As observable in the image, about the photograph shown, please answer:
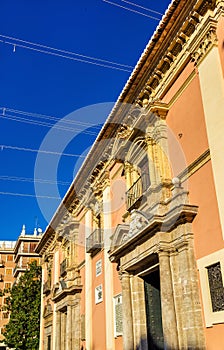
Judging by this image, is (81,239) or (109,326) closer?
(109,326)

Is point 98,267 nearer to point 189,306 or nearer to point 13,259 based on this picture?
point 189,306

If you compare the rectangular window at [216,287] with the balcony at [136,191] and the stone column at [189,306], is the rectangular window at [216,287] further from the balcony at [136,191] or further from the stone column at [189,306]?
the balcony at [136,191]

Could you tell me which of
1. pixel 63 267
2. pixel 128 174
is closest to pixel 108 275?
pixel 128 174

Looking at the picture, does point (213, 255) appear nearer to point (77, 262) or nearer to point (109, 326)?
point (109, 326)

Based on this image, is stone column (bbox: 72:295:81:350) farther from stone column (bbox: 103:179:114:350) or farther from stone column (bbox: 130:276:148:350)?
stone column (bbox: 130:276:148:350)

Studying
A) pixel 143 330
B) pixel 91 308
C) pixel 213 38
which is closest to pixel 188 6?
pixel 213 38

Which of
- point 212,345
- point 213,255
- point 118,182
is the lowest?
point 212,345

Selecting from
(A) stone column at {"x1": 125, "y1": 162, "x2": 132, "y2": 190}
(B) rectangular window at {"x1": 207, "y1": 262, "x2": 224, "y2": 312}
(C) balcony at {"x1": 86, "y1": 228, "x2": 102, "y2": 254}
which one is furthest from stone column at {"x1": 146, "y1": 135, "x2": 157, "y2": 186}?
(C) balcony at {"x1": 86, "y1": 228, "x2": 102, "y2": 254}

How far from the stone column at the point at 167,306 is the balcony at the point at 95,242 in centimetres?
488

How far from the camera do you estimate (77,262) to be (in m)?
16.0

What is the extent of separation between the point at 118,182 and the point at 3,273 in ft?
119

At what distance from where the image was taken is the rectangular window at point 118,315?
10946 mm

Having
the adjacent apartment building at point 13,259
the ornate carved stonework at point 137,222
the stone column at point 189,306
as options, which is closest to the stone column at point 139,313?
the ornate carved stonework at point 137,222

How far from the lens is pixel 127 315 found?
387 inches
